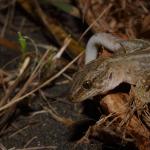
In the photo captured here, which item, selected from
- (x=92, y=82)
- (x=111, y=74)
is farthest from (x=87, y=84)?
(x=111, y=74)

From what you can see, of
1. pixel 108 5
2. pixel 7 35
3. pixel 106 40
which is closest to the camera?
pixel 106 40

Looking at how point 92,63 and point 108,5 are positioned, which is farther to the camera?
A: point 108,5

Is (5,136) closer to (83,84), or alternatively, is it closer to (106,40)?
(83,84)

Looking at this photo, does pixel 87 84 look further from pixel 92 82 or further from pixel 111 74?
pixel 111 74

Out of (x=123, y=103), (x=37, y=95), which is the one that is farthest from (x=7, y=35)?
(x=123, y=103)

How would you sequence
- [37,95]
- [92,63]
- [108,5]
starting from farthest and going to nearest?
[108,5], [37,95], [92,63]
